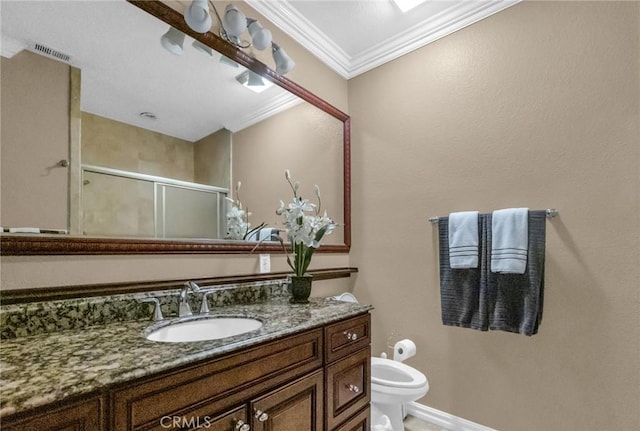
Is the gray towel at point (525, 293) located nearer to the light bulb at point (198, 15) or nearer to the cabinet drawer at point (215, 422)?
the cabinet drawer at point (215, 422)

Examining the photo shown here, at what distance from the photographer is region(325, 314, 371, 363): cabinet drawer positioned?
1218mm

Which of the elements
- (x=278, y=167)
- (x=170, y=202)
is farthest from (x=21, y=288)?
(x=278, y=167)

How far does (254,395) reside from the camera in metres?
0.92

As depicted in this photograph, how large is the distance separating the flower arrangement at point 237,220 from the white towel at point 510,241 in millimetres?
1333

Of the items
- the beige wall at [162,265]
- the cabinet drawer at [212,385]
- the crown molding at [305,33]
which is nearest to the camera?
the cabinet drawer at [212,385]

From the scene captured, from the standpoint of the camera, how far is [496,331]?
173 cm

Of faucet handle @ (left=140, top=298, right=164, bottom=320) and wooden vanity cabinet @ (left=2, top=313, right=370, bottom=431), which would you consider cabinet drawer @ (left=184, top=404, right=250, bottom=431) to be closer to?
wooden vanity cabinet @ (left=2, top=313, right=370, bottom=431)

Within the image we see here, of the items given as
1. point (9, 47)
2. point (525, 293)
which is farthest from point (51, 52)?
point (525, 293)

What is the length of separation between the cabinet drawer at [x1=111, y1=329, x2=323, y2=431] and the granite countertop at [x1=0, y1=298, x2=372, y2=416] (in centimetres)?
3

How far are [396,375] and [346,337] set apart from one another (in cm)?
74

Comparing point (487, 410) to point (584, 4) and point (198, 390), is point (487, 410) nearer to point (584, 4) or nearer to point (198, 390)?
point (198, 390)

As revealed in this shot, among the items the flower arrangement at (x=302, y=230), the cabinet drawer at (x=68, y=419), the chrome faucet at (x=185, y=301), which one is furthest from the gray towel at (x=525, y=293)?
the cabinet drawer at (x=68, y=419)

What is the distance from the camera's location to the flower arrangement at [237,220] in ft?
5.22

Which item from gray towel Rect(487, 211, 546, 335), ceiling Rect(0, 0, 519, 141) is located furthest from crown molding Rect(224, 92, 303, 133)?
gray towel Rect(487, 211, 546, 335)
